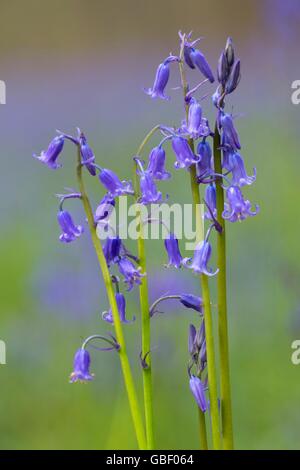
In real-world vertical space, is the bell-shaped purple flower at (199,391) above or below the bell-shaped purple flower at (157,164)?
below

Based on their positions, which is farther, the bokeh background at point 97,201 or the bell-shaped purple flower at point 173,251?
the bokeh background at point 97,201

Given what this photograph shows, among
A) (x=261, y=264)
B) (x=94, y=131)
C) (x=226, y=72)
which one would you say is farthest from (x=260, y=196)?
(x=226, y=72)

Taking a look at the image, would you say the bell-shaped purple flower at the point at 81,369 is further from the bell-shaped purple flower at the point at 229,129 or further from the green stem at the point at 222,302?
the bell-shaped purple flower at the point at 229,129

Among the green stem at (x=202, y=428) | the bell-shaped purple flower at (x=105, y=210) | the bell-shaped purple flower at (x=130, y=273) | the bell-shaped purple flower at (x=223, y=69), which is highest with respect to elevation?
the bell-shaped purple flower at (x=223, y=69)

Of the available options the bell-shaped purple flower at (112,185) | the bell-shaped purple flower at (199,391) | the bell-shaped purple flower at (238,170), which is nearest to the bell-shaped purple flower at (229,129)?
the bell-shaped purple flower at (238,170)
